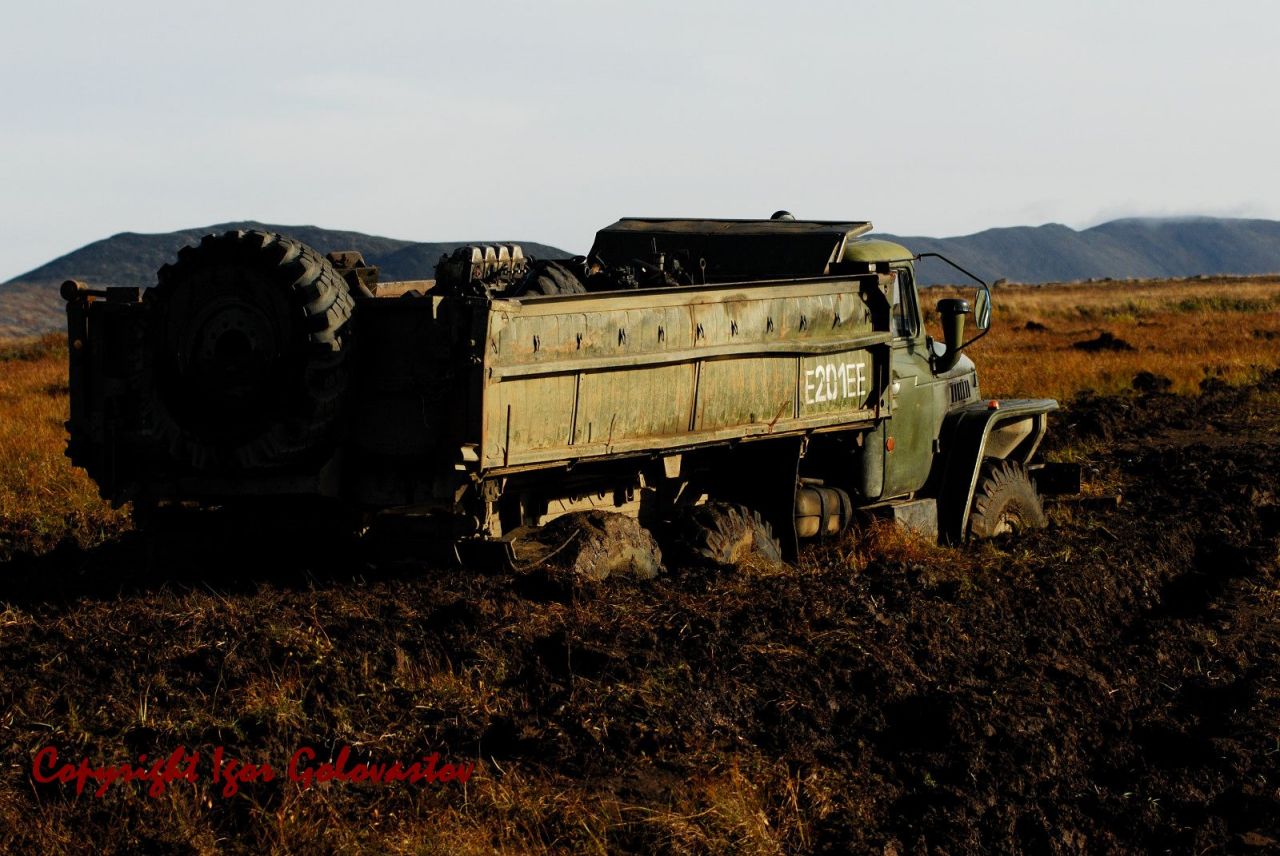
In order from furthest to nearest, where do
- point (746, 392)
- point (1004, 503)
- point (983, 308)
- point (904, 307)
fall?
point (1004, 503) → point (904, 307) → point (983, 308) → point (746, 392)

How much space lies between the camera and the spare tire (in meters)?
8.10

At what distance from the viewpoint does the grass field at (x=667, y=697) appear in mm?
5828

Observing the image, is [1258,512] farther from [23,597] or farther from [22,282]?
[22,282]

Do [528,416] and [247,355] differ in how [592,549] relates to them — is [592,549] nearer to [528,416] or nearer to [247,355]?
[528,416]

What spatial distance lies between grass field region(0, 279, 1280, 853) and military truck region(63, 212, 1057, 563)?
630mm

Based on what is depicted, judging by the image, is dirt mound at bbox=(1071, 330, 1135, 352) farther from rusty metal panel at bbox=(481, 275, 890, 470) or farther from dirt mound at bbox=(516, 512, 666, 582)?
dirt mound at bbox=(516, 512, 666, 582)

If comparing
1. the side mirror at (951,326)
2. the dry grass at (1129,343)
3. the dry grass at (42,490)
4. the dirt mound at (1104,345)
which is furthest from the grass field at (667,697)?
the dirt mound at (1104,345)

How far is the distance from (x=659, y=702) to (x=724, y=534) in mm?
2871

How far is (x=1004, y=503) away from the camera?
1205 cm

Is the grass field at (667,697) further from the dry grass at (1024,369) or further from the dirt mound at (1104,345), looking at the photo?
the dirt mound at (1104,345)

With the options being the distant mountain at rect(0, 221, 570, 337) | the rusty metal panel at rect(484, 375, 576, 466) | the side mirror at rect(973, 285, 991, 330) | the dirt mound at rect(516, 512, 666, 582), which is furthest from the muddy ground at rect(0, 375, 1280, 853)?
the distant mountain at rect(0, 221, 570, 337)

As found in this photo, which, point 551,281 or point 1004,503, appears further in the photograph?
point 1004,503

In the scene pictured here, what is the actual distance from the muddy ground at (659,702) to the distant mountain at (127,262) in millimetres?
89370

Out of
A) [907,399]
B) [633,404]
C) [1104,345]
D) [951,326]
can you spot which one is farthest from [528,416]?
[1104,345]
